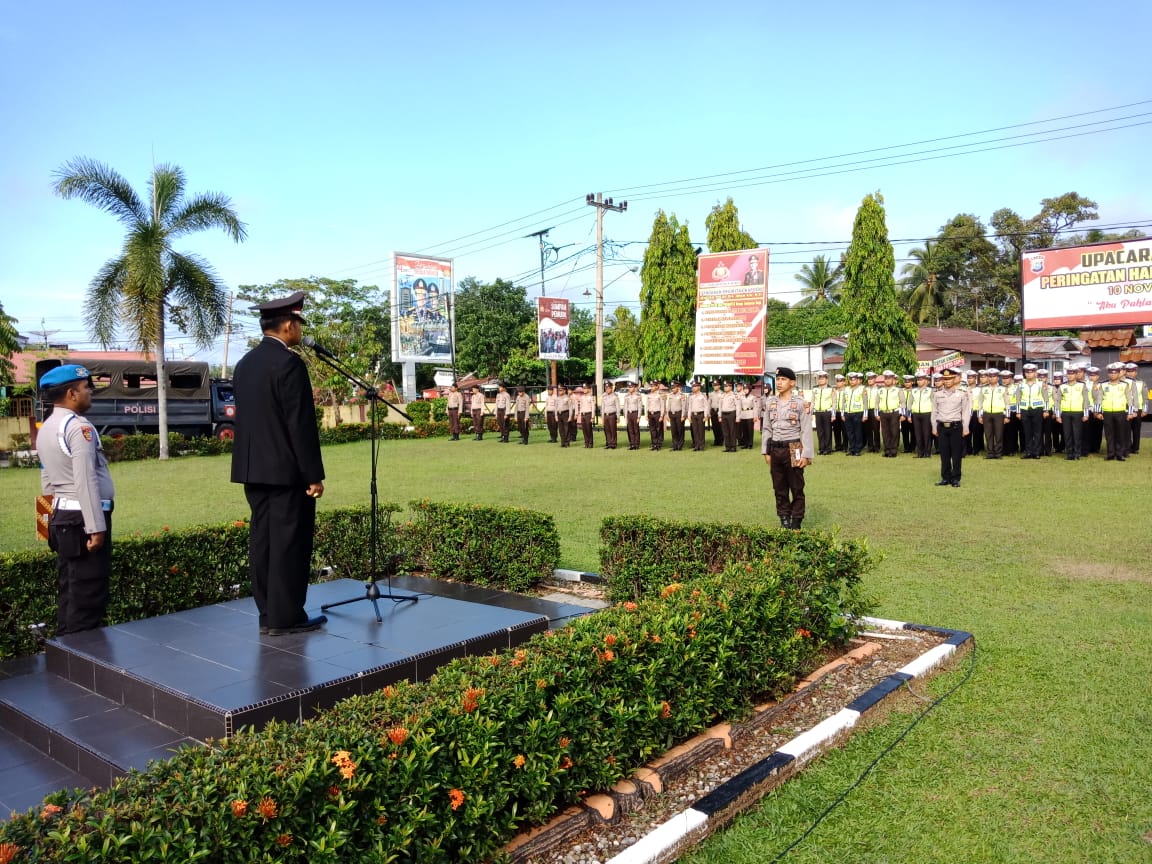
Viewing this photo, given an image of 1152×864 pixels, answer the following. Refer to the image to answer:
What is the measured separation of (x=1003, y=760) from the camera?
352cm

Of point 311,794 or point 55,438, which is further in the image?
point 55,438

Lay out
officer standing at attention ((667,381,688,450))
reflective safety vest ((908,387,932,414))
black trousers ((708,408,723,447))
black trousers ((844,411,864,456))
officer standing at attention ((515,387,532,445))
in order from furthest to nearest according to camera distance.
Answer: officer standing at attention ((515,387,532,445)) < black trousers ((708,408,723,447)) < officer standing at attention ((667,381,688,450)) < black trousers ((844,411,864,456)) < reflective safety vest ((908,387,932,414))

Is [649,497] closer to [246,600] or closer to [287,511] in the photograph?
[246,600]

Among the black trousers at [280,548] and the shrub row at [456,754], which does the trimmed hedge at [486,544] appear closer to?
the black trousers at [280,548]

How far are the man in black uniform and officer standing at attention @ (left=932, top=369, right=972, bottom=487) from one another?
10.0 metres

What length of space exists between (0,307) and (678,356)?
1914 centimetres

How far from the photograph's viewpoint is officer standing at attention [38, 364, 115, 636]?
4.68m

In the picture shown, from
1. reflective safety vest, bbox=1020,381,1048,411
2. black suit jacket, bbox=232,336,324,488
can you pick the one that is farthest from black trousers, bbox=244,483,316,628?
reflective safety vest, bbox=1020,381,1048,411

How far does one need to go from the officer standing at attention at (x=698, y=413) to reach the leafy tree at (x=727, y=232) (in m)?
6.25

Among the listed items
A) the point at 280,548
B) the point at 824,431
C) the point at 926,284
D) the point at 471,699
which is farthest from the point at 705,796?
the point at 926,284

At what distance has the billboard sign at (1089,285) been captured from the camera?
57.5 ft

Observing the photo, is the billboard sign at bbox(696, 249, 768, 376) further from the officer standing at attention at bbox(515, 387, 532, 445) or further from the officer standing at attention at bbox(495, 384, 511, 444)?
the officer standing at attention at bbox(495, 384, 511, 444)

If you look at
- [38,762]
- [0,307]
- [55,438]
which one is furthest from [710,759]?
[0,307]

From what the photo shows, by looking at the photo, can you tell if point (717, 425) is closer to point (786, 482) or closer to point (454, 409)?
point (454, 409)
